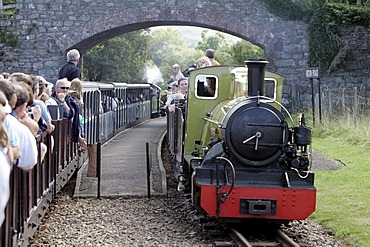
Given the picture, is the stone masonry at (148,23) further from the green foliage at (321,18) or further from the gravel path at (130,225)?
the gravel path at (130,225)

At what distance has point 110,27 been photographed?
2933 cm

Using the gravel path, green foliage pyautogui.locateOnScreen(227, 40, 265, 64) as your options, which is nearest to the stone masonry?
green foliage pyautogui.locateOnScreen(227, 40, 265, 64)

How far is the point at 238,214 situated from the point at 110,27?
21.4 meters

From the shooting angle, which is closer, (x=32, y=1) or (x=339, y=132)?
(x=339, y=132)

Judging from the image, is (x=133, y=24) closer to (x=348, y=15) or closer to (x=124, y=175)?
(x=348, y=15)

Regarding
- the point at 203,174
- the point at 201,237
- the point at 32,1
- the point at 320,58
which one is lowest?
the point at 201,237

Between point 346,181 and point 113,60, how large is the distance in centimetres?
3789

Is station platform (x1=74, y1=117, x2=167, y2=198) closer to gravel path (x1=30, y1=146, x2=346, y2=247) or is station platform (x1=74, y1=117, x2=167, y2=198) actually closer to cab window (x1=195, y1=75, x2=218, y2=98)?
gravel path (x1=30, y1=146, x2=346, y2=247)

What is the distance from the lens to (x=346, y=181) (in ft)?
43.3

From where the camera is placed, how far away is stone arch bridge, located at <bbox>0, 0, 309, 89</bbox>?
29.0 meters

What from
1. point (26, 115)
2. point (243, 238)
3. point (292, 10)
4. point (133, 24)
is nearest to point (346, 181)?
point (243, 238)

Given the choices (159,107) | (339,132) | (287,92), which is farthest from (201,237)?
(159,107)

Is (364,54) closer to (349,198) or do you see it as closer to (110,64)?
(349,198)

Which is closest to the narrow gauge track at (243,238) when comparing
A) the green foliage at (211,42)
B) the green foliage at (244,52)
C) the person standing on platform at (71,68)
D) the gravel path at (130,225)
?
the gravel path at (130,225)
